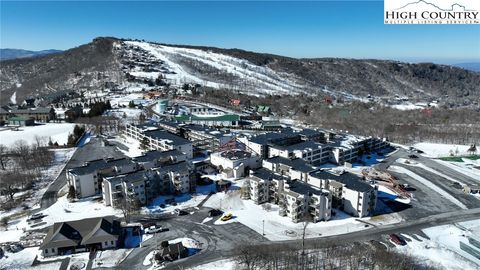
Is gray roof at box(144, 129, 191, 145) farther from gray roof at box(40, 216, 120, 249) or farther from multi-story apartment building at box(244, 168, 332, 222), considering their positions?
gray roof at box(40, 216, 120, 249)

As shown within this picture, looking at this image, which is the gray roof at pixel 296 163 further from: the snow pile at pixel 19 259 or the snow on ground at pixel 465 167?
the snow pile at pixel 19 259

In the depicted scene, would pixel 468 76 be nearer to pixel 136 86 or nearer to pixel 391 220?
pixel 136 86

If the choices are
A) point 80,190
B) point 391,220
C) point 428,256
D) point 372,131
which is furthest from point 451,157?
point 80,190

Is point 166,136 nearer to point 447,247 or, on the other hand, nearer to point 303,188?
point 303,188

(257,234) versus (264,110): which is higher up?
(264,110)

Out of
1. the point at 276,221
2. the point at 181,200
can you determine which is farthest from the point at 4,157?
the point at 276,221

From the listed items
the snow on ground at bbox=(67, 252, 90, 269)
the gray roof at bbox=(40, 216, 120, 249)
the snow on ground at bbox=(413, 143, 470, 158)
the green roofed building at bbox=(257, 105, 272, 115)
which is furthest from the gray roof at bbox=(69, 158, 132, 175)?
the green roofed building at bbox=(257, 105, 272, 115)

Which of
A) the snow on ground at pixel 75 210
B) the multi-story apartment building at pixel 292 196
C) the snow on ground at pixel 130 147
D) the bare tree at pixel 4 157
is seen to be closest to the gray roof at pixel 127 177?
the snow on ground at pixel 75 210
